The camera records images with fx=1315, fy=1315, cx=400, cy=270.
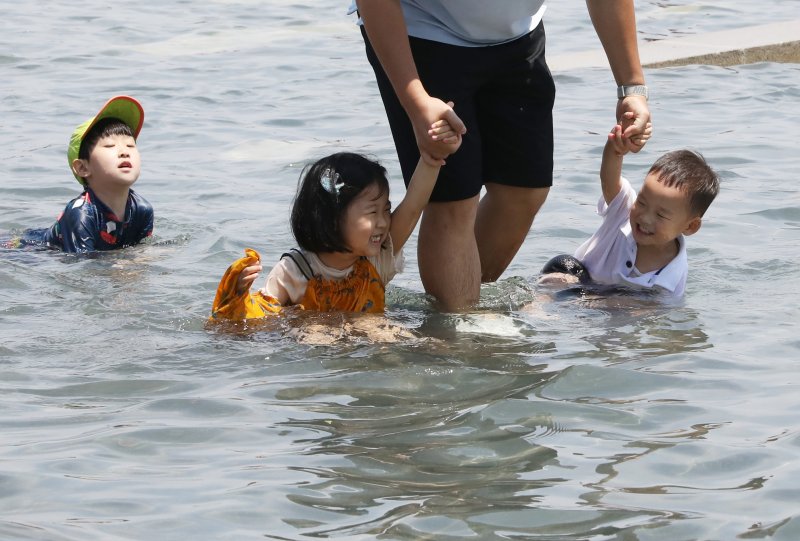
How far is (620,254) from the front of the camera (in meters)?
5.75

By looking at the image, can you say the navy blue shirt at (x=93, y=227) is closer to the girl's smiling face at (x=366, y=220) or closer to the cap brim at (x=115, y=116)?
the cap brim at (x=115, y=116)

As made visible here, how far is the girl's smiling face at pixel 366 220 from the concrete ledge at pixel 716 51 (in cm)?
648

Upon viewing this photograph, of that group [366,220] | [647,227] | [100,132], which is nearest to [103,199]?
[100,132]

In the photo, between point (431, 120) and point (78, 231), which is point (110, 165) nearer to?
point (78, 231)

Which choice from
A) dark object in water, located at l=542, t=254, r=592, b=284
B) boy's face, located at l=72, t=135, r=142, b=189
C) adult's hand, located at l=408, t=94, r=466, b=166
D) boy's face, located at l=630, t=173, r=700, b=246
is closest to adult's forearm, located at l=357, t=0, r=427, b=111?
adult's hand, located at l=408, t=94, r=466, b=166

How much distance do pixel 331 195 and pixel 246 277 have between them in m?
0.45

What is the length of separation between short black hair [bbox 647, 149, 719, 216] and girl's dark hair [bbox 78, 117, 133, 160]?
2828mm

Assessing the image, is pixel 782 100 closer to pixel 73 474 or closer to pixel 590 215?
pixel 590 215

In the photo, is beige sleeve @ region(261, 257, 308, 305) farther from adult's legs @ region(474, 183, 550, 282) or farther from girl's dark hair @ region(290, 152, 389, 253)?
adult's legs @ region(474, 183, 550, 282)

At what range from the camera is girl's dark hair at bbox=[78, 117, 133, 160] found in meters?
6.67

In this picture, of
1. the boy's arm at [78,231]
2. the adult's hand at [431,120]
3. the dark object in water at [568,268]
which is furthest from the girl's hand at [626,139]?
the boy's arm at [78,231]

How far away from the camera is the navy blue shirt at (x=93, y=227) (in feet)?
21.2

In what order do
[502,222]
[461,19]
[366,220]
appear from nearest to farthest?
1. [461,19]
2. [366,220]
3. [502,222]

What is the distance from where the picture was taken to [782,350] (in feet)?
15.1
